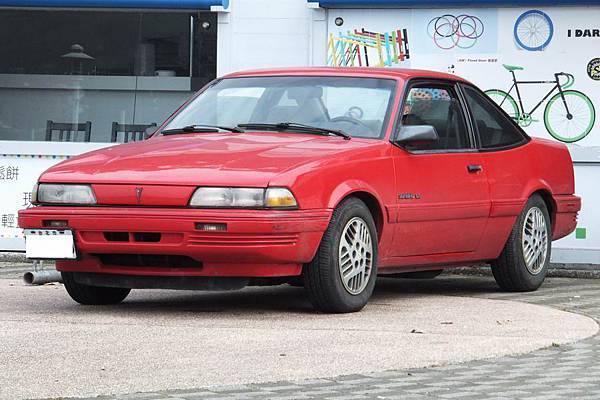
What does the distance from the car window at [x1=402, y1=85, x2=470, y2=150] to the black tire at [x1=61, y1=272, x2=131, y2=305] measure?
7.08 feet

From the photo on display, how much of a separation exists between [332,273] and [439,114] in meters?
2.14

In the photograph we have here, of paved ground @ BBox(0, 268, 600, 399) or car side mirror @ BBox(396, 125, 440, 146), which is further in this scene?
car side mirror @ BBox(396, 125, 440, 146)

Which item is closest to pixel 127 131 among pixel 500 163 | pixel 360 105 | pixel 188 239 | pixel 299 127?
pixel 500 163

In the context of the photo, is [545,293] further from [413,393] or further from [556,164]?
[413,393]

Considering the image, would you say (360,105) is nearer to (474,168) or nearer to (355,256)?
(474,168)

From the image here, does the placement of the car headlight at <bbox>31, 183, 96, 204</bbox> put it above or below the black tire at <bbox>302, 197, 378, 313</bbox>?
above

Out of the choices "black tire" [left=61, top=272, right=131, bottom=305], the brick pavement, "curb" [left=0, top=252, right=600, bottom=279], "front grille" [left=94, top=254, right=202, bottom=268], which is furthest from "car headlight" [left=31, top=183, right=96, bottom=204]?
"curb" [left=0, top=252, right=600, bottom=279]

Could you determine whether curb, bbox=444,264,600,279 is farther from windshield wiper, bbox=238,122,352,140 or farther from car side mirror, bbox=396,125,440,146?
windshield wiper, bbox=238,122,352,140

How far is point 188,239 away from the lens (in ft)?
27.8

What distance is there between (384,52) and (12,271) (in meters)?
4.38

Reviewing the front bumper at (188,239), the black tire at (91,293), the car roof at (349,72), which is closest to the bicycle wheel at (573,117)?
the car roof at (349,72)

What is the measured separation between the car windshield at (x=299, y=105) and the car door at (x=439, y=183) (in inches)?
8.8

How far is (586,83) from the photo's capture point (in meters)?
14.7

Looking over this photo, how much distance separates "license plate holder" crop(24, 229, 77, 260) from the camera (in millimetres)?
8758
